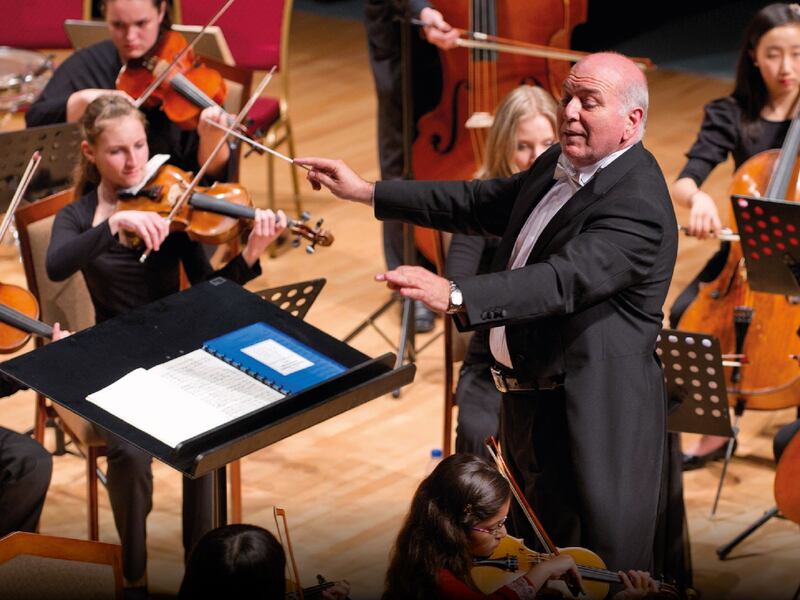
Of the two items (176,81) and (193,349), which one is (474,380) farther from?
(176,81)

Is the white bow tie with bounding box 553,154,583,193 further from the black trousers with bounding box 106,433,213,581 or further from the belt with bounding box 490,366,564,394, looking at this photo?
the black trousers with bounding box 106,433,213,581

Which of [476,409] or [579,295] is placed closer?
[579,295]

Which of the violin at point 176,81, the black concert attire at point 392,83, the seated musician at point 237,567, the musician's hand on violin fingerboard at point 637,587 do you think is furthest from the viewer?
the black concert attire at point 392,83

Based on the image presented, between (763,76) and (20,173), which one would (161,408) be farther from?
A: (763,76)

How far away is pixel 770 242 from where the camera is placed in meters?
3.02

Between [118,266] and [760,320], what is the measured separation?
5.56 feet

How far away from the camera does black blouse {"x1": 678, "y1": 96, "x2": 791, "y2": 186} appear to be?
3.86m

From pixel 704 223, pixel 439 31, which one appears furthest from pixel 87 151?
pixel 704 223

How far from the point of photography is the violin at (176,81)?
3812 millimetres

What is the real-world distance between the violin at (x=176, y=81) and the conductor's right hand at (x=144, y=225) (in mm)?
742

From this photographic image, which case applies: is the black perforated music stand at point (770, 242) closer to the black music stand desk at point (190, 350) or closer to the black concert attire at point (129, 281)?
the black music stand desk at point (190, 350)

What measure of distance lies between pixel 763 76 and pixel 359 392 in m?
2.03

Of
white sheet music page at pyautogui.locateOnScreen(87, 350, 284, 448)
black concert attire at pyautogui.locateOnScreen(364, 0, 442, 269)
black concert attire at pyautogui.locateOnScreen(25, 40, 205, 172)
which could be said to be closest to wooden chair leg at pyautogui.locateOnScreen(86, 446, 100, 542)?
white sheet music page at pyautogui.locateOnScreen(87, 350, 284, 448)

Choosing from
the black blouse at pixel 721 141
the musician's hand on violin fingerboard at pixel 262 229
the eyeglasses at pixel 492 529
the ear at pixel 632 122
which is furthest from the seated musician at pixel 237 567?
the black blouse at pixel 721 141
